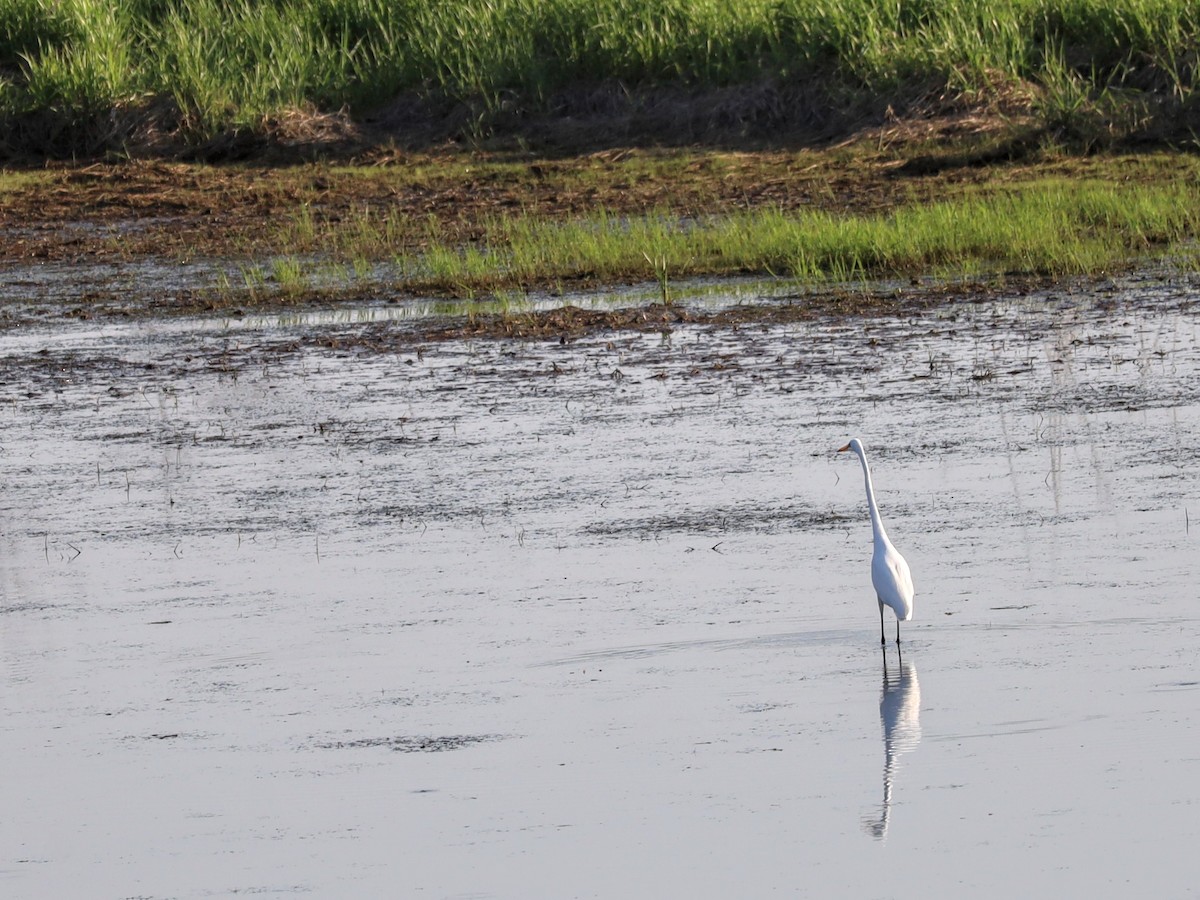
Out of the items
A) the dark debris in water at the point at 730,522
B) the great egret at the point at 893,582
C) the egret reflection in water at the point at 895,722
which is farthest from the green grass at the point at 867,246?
the egret reflection in water at the point at 895,722

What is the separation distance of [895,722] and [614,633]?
142 centimetres

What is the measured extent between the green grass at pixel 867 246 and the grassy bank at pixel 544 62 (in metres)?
4.61

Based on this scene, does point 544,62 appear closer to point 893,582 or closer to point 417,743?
point 893,582

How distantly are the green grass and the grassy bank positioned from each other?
461 centimetres

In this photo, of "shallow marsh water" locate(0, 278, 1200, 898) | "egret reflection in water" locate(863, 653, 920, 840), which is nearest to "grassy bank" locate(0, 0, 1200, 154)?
"shallow marsh water" locate(0, 278, 1200, 898)

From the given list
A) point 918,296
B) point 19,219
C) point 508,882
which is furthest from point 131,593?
point 19,219

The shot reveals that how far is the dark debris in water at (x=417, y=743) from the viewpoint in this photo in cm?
632

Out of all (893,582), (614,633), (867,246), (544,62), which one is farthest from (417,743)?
(544,62)

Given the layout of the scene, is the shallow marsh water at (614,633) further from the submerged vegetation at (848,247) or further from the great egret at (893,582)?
the submerged vegetation at (848,247)

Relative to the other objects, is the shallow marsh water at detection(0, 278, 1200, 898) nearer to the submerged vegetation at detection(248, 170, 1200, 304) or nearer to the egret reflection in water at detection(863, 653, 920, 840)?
the egret reflection in water at detection(863, 653, 920, 840)

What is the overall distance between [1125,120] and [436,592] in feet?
51.7

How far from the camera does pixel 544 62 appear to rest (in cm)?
2711

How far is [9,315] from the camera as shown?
684 inches

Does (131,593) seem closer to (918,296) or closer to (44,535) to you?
(44,535)
